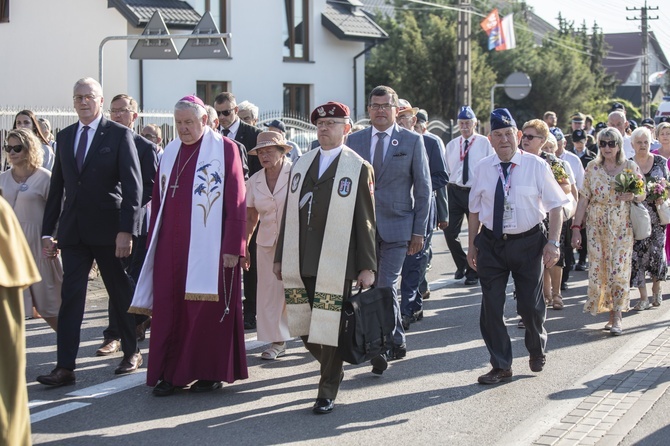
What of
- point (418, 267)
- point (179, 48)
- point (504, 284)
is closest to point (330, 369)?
point (504, 284)

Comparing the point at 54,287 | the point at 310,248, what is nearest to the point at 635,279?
the point at 310,248

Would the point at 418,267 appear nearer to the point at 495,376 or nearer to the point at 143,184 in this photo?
the point at 495,376

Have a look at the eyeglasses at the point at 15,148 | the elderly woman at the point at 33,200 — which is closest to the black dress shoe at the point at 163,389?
the elderly woman at the point at 33,200

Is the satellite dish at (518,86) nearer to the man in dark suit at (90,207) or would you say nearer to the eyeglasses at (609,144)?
the eyeglasses at (609,144)

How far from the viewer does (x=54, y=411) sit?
22.3ft

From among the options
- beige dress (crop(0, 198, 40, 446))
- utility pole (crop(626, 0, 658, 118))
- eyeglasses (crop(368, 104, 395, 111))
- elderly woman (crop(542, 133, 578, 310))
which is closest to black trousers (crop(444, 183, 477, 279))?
elderly woman (crop(542, 133, 578, 310))

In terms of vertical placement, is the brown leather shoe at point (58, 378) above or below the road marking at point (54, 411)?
above

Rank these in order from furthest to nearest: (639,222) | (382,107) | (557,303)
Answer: (557,303) → (639,222) → (382,107)

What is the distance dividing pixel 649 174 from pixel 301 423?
5918 mm

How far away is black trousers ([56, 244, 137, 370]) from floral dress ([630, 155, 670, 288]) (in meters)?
5.56

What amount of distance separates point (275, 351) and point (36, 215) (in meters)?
2.28

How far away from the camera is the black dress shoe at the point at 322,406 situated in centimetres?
671

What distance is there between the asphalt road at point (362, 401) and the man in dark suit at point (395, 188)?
79cm

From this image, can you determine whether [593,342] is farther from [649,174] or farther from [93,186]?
[93,186]
